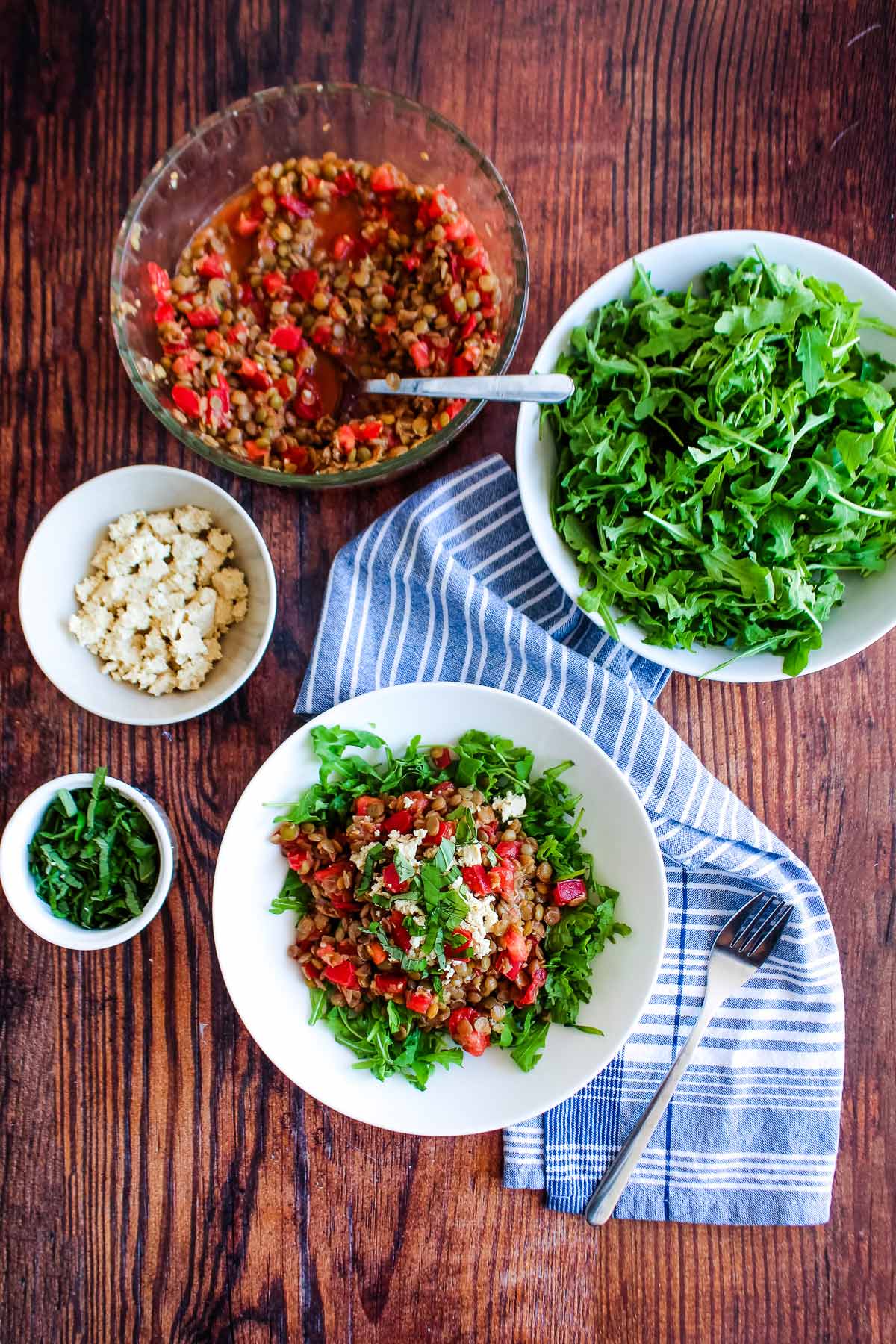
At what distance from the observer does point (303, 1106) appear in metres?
2.29

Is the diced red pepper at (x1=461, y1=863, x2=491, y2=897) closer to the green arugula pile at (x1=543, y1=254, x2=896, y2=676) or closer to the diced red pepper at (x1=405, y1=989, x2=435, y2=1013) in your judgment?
the diced red pepper at (x1=405, y1=989, x2=435, y2=1013)

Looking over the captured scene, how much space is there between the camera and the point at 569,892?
2.09 meters

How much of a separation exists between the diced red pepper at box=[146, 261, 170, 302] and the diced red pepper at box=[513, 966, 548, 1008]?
175cm

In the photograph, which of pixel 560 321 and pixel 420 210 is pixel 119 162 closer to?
pixel 420 210

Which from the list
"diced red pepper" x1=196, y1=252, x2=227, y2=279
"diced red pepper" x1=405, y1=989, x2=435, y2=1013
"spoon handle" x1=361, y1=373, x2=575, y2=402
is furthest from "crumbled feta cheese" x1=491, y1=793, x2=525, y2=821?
"diced red pepper" x1=196, y1=252, x2=227, y2=279

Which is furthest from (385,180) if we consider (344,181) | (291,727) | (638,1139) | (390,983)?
(638,1139)

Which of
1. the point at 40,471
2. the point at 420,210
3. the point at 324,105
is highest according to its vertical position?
the point at 324,105

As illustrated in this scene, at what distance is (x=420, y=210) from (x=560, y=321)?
1.47ft

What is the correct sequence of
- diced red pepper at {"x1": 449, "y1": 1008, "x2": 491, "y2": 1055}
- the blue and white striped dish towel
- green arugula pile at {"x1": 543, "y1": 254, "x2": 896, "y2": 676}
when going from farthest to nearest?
1. the blue and white striped dish towel
2. diced red pepper at {"x1": 449, "y1": 1008, "x2": 491, "y2": 1055}
3. green arugula pile at {"x1": 543, "y1": 254, "x2": 896, "y2": 676}

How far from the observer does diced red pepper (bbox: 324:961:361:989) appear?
205 cm

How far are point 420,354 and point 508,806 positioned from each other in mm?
1034

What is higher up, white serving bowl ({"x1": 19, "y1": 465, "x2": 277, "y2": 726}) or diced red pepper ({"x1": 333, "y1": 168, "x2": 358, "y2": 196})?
diced red pepper ({"x1": 333, "y1": 168, "x2": 358, "y2": 196})

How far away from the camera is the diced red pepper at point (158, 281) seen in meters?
2.19

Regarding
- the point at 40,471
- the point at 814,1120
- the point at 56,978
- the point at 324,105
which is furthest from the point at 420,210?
the point at 814,1120
